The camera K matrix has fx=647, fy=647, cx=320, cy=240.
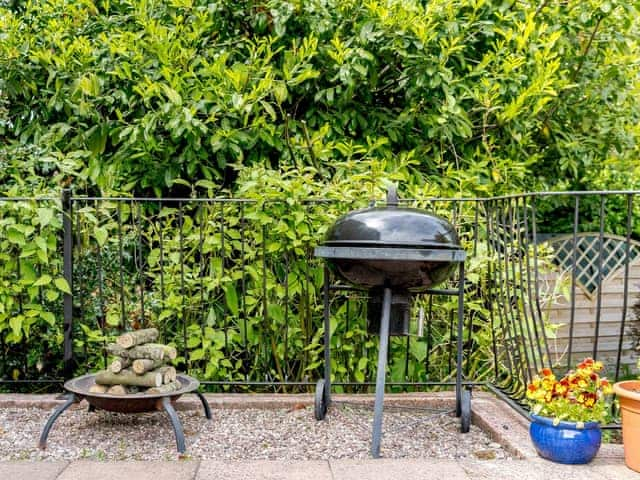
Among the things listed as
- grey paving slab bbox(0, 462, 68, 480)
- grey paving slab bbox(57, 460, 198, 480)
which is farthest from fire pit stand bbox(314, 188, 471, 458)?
grey paving slab bbox(0, 462, 68, 480)

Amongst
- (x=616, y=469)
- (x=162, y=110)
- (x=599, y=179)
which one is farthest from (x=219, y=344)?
(x=599, y=179)

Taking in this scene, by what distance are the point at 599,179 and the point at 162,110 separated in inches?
171

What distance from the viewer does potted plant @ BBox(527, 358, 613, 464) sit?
2.75 meters

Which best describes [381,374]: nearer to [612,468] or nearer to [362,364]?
[362,364]

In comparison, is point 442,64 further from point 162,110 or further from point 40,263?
point 40,263

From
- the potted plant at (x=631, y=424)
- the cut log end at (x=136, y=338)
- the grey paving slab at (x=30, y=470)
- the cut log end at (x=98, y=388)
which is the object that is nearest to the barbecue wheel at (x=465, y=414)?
the potted plant at (x=631, y=424)

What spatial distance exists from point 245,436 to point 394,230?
4.27 feet

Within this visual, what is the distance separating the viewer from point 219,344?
3945mm

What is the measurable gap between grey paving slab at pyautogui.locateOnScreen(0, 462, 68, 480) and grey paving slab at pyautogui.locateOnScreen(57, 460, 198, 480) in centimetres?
4

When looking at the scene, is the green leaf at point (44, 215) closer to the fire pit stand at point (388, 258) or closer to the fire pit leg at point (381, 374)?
the fire pit stand at point (388, 258)

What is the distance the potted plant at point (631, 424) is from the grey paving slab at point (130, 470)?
1.84 meters

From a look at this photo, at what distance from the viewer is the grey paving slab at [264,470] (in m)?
2.68

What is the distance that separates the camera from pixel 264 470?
109 inches

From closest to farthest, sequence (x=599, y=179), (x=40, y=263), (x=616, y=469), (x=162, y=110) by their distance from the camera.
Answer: (x=616, y=469) → (x=40, y=263) → (x=162, y=110) → (x=599, y=179)
